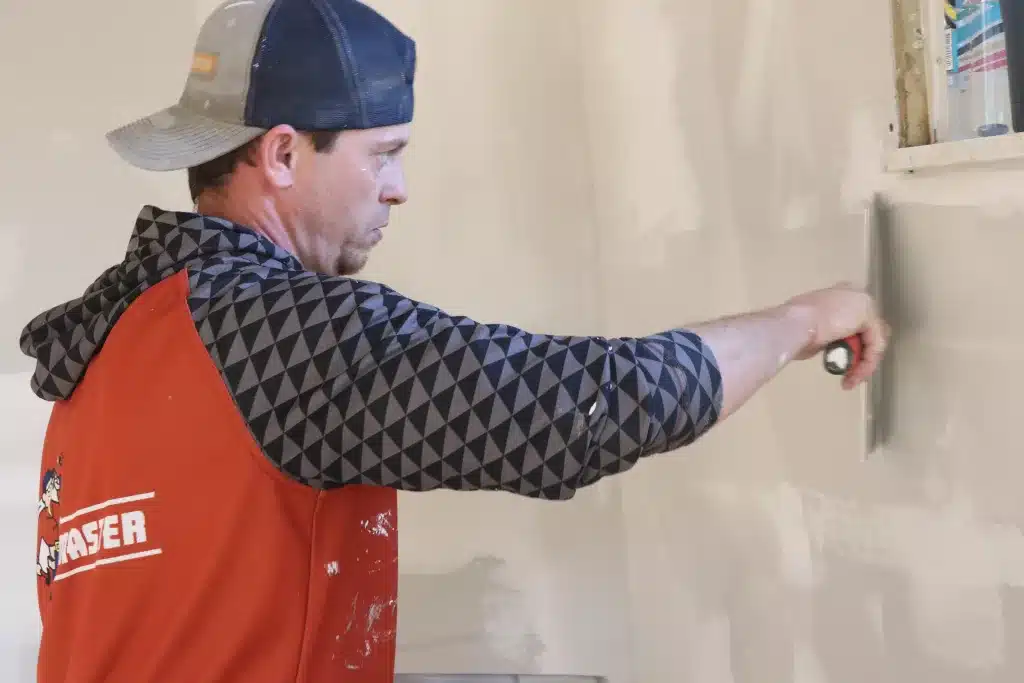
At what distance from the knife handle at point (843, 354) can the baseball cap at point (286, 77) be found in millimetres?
486

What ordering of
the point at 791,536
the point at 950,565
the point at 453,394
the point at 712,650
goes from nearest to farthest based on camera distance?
the point at 453,394 < the point at 950,565 < the point at 791,536 < the point at 712,650

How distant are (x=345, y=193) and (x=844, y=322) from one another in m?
0.50

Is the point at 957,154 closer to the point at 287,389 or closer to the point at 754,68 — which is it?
the point at 754,68

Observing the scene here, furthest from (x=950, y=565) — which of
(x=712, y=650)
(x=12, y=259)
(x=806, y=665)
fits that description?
(x=12, y=259)

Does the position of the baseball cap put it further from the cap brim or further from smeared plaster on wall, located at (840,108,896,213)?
smeared plaster on wall, located at (840,108,896,213)

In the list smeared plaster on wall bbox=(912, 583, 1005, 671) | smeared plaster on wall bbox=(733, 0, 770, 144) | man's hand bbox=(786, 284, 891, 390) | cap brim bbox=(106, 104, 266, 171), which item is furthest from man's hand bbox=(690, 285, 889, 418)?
cap brim bbox=(106, 104, 266, 171)

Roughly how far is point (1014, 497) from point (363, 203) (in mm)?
668

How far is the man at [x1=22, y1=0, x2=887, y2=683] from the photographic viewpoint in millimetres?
688

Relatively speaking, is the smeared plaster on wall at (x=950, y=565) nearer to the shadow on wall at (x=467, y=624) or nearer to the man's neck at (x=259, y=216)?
the man's neck at (x=259, y=216)

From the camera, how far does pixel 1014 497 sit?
32.2 inches

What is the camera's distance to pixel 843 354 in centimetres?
87

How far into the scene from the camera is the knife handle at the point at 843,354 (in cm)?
87

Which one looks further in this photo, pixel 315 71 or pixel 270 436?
pixel 315 71

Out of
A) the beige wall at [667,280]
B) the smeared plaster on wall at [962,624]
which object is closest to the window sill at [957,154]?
the beige wall at [667,280]
